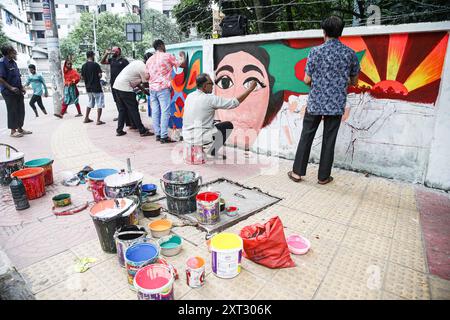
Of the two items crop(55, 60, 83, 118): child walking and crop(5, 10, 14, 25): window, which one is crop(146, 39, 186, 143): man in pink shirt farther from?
crop(5, 10, 14, 25): window

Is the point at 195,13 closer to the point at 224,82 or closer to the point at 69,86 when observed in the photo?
the point at 69,86

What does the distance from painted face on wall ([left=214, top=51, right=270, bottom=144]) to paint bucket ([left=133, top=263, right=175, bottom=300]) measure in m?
3.93

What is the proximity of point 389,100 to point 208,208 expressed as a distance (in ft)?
10.1

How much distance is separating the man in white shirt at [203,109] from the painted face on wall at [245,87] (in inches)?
25.4

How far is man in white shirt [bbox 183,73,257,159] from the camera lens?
4.59 metres

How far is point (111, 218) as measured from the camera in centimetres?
247

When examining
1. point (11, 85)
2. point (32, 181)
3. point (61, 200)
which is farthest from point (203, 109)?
point (11, 85)

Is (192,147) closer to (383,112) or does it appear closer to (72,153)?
(72,153)

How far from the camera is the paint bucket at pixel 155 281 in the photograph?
187cm

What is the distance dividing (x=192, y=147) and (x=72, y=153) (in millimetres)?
2600

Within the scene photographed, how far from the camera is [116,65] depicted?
304 inches

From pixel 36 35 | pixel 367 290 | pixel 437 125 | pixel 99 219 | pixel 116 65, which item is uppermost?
pixel 36 35

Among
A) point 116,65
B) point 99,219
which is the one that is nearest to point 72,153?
point 116,65
